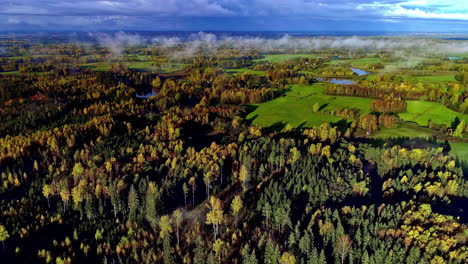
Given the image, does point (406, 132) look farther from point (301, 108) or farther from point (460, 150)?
point (301, 108)

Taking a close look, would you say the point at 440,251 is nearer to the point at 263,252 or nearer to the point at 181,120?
the point at 263,252

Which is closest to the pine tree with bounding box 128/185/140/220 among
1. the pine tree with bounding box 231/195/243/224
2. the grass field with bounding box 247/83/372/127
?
the pine tree with bounding box 231/195/243/224

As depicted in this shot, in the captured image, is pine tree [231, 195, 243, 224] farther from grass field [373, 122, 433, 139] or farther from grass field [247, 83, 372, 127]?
grass field [373, 122, 433, 139]

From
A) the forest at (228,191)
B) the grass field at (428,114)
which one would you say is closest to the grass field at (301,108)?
the forest at (228,191)

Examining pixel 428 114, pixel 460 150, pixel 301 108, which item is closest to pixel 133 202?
pixel 460 150

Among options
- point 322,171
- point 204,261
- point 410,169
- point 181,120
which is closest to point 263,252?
point 204,261

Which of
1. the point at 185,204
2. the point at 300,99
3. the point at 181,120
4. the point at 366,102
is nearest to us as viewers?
the point at 185,204

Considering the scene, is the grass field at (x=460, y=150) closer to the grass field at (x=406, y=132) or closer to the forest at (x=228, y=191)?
the forest at (x=228, y=191)
